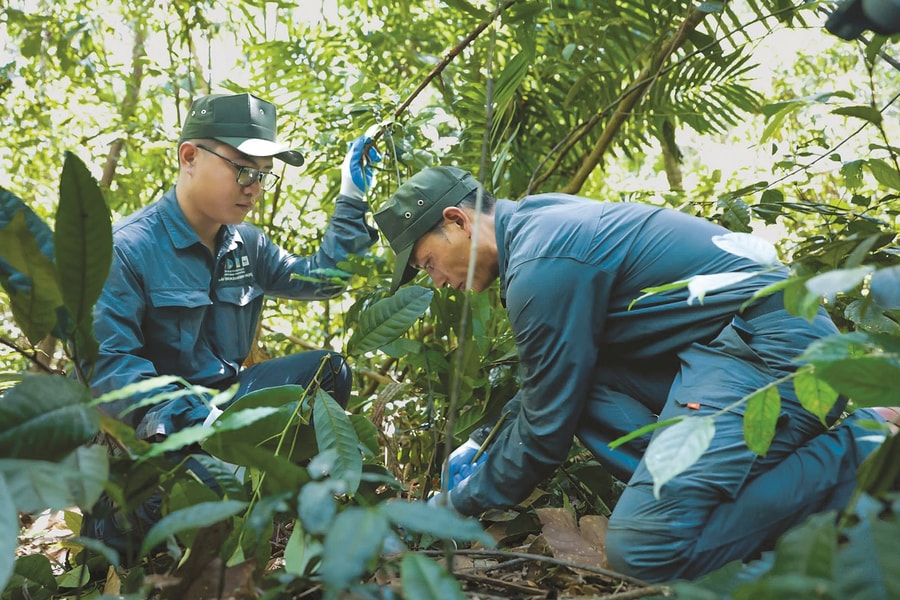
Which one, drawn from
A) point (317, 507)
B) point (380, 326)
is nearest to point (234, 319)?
point (380, 326)

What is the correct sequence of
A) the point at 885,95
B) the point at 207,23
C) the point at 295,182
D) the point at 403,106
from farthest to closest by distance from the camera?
the point at 885,95 → the point at 295,182 → the point at 207,23 → the point at 403,106

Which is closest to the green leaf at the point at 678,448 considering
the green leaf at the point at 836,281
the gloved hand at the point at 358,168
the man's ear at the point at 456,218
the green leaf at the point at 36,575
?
the green leaf at the point at 836,281

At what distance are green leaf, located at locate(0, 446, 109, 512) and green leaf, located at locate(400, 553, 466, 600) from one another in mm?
328

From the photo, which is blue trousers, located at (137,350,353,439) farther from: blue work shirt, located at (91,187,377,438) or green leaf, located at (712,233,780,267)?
green leaf, located at (712,233,780,267)

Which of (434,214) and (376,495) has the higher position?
(434,214)

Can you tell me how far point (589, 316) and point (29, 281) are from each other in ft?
3.92

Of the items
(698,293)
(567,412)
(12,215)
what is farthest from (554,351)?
(12,215)

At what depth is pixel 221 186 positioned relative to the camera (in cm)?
263

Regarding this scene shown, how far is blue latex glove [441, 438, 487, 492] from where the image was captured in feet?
7.46

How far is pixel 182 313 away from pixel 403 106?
3.20 ft

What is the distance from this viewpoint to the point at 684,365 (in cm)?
192

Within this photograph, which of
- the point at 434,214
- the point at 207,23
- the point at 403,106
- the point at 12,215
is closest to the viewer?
the point at 12,215

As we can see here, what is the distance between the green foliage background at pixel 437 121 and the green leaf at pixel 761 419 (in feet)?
1.96

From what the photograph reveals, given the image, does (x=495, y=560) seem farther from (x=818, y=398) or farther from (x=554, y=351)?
(x=818, y=398)
